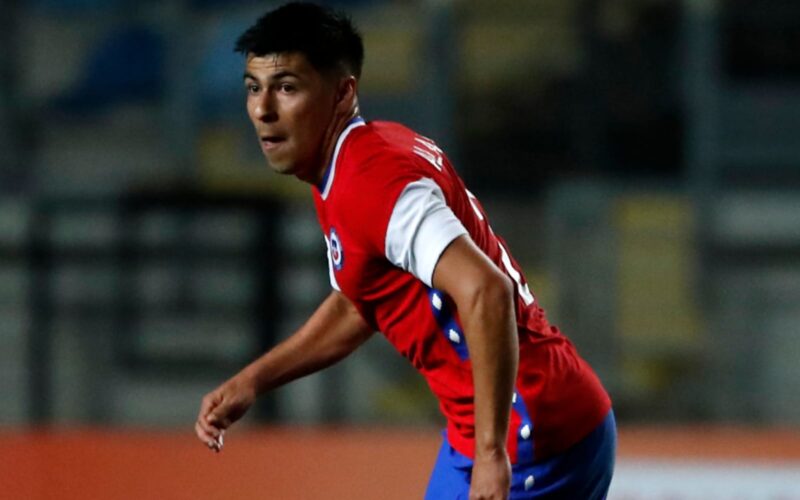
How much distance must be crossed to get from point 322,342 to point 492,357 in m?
0.81

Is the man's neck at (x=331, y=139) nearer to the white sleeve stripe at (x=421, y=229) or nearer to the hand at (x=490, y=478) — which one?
the white sleeve stripe at (x=421, y=229)

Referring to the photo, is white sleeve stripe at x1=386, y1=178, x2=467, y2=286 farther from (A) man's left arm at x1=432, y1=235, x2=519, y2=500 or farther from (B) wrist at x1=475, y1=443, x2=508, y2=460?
(B) wrist at x1=475, y1=443, x2=508, y2=460

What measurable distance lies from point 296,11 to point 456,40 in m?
5.05

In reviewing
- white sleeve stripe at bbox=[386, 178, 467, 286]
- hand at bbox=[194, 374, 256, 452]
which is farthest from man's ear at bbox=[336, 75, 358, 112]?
hand at bbox=[194, 374, 256, 452]

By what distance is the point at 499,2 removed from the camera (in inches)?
300

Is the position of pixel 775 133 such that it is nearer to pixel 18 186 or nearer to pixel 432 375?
pixel 18 186

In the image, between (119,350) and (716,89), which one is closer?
(119,350)

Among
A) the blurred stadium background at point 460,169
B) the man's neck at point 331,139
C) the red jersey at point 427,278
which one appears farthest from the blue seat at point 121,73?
the man's neck at point 331,139

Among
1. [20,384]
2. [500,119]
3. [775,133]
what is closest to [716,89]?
[775,133]

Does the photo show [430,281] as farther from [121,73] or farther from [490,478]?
[121,73]

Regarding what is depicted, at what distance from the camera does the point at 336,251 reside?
8.22 ft

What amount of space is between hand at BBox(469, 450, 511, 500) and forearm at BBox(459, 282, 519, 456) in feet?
0.03

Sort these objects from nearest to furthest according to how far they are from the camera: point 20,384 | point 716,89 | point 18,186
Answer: point 20,384 → point 18,186 → point 716,89

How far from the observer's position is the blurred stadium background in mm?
6578
